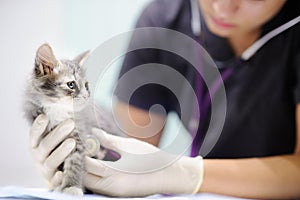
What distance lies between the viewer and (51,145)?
1.35m

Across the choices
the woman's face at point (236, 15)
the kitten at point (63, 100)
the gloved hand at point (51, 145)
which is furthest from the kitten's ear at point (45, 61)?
the woman's face at point (236, 15)

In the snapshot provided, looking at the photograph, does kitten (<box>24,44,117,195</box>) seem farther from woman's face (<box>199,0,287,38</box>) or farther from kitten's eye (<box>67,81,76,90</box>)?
woman's face (<box>199,0,287,38</box>)

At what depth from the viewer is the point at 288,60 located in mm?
1419

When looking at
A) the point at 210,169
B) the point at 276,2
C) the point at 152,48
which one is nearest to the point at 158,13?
the point at 152,48

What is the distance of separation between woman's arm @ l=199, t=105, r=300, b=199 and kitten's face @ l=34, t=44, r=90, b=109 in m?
0.38

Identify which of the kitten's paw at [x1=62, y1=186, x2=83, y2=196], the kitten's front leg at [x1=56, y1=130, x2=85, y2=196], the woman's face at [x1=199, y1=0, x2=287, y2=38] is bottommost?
the kitten's paw at [x1=62, y1=186, x2=83, y2=196]

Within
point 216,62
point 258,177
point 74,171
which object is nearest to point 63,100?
point 74,171

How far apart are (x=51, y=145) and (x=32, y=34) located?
30cm

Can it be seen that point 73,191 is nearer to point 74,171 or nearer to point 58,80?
point 74,171

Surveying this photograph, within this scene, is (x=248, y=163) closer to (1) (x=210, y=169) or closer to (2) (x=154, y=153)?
(1) (x=210, y=169)

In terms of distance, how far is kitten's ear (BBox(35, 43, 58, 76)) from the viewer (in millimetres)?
1325

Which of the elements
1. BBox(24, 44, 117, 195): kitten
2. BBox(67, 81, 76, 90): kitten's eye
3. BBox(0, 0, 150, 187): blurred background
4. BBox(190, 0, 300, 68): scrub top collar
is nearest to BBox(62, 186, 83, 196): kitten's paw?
BBox(24, 44, 117, 195): kitten

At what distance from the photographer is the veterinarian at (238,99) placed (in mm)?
1408

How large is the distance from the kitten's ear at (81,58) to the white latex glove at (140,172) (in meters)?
0.18
